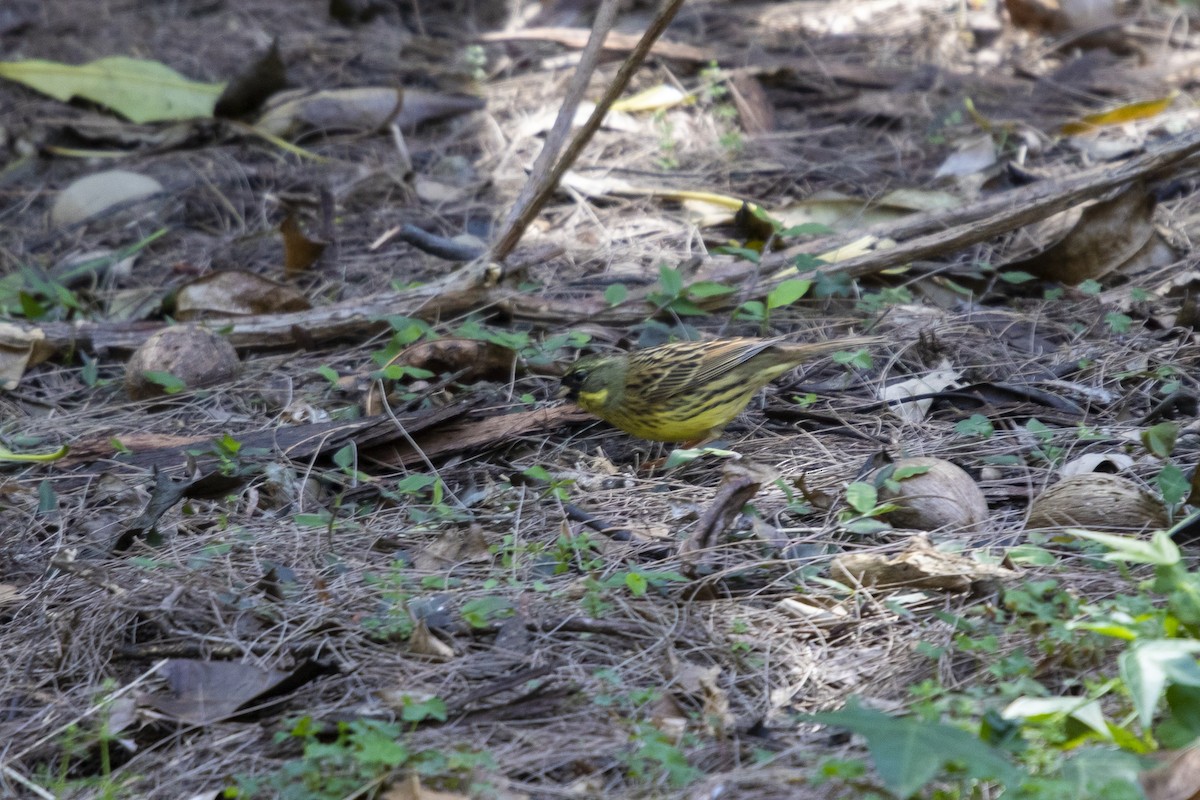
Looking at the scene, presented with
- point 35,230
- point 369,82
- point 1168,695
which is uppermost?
point 1168,695

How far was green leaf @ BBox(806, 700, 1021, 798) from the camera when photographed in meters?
2.34

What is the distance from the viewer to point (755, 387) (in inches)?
192

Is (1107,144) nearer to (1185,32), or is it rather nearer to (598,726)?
(1185,32)

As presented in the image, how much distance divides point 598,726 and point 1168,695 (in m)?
1.34

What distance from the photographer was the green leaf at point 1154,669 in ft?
8.36

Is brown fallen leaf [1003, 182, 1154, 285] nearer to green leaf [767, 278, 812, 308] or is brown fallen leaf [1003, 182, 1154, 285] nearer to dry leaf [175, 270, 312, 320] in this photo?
green leaf [767, 278, 812, 308]

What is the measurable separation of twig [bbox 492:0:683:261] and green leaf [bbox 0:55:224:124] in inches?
147

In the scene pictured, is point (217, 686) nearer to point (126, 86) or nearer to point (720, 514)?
point (720, 514)

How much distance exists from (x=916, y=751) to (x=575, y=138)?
11.9ft

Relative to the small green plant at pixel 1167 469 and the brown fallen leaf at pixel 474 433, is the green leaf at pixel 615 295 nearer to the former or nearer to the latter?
the brown fallen leaf at pixel 474 433

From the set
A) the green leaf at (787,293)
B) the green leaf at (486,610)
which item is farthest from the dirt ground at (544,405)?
the green leaf at (787,293)

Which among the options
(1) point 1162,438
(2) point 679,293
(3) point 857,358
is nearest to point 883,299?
(3) point 857,358

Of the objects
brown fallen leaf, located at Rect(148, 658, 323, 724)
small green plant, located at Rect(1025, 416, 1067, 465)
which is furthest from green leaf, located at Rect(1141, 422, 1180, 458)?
brown fallen leaf, located at Rect(148, 658, 323, 724)

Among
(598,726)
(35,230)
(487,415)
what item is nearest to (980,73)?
(487,415)
